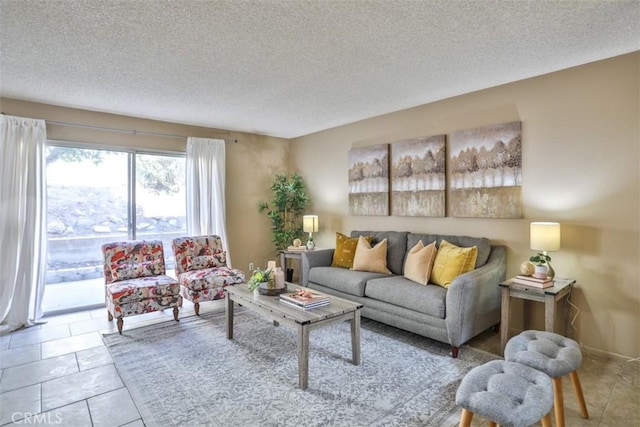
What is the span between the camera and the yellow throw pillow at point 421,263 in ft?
11.0

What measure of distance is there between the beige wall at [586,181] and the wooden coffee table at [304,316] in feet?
5.72

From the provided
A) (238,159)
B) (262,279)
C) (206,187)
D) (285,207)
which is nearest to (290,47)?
(262,279)

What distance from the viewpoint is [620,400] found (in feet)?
7.17

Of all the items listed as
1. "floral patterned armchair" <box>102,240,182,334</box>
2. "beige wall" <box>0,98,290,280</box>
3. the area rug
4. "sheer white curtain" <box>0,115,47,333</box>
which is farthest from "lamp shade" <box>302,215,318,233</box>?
"sheer white curtain" <box>0,115,47,333</box>

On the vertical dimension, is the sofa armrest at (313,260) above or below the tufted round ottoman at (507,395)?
above

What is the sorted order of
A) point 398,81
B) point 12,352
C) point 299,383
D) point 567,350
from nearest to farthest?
point 567,350
point 299,383
point 12,352
point 398,81

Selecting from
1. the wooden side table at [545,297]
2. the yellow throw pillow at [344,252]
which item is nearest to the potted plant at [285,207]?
the yellow throw pillow at [344,252]

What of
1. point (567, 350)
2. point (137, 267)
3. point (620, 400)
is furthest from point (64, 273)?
point (620, 400)

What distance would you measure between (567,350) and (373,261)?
7.10 ft

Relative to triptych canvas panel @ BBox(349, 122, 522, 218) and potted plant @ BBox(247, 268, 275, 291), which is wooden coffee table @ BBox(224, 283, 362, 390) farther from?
triptych canvas panel @ BBox(349, 122, 522, 218)

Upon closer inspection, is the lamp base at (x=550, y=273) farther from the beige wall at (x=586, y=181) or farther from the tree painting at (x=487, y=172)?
the tree painting at (x=487, y=172)

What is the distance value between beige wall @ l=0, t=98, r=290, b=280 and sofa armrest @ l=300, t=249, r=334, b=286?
154 cm

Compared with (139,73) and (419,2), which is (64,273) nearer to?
(139,73)

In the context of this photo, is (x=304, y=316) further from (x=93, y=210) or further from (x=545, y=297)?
(x=93, y=210)
